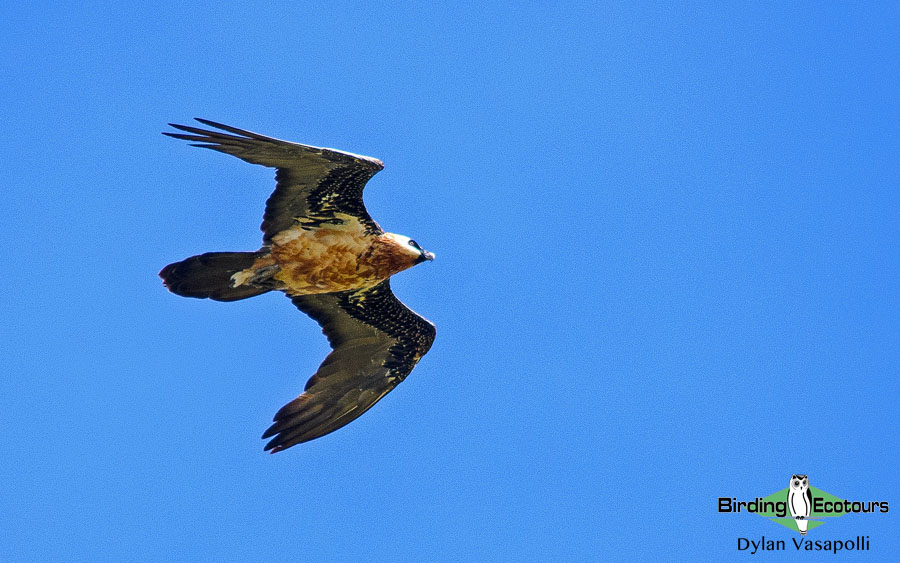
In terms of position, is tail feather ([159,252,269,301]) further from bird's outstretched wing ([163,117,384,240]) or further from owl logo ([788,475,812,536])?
owl logo ([788,475,812,536])

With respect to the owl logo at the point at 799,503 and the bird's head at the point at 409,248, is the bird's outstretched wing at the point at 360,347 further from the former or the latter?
the owl logo at the point at 799,503

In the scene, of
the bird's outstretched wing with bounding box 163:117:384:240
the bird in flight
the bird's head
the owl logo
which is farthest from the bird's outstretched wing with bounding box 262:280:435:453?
the owl logo

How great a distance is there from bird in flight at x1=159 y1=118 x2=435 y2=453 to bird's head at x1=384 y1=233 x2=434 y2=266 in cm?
1

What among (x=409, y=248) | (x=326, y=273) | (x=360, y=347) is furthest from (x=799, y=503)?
(x=326, y=273)

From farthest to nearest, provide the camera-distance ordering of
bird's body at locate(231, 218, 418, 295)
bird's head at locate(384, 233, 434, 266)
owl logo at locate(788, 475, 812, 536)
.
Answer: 1. owl logo at locate(788, 475, 812, 536)
2. bird's head at locate(384, 233, 434, 266)
3. bird's body at locate(231, 218, 418, 295)

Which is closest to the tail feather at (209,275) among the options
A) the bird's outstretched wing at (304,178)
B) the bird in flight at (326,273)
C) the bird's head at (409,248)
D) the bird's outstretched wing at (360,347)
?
the bird in flight at (326,273)

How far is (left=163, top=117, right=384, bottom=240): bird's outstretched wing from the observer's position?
42.4 ft

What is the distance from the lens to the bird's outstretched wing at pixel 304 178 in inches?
509

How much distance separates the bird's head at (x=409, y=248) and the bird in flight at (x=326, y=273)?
14mm

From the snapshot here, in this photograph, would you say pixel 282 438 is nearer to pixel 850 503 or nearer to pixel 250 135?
pixel 250 135

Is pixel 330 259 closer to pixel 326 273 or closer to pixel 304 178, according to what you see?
pixel 326 273

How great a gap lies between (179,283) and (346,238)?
2.27 metres

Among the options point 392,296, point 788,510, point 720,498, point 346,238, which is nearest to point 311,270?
point 346,238

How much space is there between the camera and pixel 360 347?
619 inches
